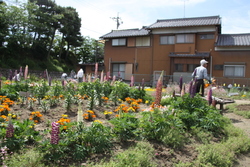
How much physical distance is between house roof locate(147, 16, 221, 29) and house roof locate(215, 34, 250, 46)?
1.77 meters

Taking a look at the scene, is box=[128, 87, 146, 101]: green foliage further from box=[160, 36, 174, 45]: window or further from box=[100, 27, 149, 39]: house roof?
box=[100, 27, 149, 39]: house roof

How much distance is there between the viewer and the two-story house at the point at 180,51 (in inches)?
824

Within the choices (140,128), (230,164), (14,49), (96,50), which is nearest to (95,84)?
(140,128)

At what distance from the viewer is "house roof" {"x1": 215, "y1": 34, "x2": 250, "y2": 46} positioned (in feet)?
67.2

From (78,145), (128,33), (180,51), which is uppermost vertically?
(128,33)

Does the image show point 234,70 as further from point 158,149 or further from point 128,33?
point 158,149

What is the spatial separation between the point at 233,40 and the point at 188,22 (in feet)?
15.4

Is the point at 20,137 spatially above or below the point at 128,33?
below

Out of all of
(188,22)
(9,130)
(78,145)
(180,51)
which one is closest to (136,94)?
(78,145)

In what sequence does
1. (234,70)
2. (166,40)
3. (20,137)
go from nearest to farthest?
(20,137) < (234,70) < (166,40)

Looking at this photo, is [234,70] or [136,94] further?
[234,70]

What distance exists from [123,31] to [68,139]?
83.3ft

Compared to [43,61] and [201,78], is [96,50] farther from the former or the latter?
[201,78]

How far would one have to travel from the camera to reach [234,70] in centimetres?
2108
